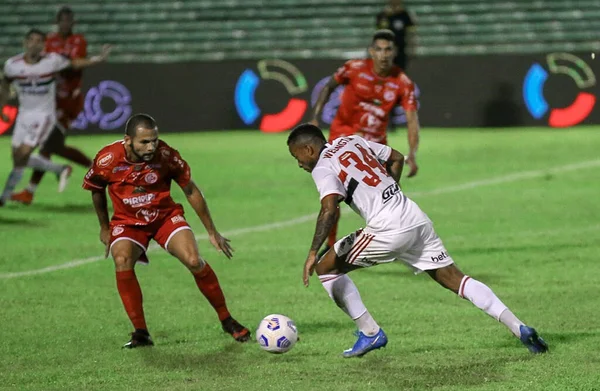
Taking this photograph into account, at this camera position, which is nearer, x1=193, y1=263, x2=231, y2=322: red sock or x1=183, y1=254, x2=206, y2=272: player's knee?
x1=183, y1=254, x2=206, y2=272: player's knee

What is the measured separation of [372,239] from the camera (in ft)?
25.5

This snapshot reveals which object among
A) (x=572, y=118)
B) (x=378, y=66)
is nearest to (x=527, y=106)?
(x=572, y=118)

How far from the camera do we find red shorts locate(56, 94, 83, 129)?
56.2ft

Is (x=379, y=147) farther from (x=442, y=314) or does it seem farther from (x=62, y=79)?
(x=62, y=79)

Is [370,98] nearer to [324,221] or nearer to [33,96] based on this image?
[324,221]

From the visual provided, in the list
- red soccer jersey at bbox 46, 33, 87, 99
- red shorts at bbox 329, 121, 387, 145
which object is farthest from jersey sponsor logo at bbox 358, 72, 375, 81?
red soccer jersey at bbox 46, 33, 87, 99

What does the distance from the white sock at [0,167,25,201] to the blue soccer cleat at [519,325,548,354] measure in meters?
9.54

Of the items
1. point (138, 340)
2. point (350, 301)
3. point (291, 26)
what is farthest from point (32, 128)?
point (291, 26)

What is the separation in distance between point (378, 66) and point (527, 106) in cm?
1203

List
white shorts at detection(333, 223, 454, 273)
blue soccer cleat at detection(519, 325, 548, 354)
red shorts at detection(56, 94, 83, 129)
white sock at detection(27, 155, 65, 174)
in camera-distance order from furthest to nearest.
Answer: red shorts at detection(56, 94, 83, 129) < white sock at detection(27, 155, 65, 174) < white shorts at detection(333, 223, 454, 273) < blue soccer cleat at detection(519, 325, 548, 354)

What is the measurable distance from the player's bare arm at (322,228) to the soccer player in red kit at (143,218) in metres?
1.21

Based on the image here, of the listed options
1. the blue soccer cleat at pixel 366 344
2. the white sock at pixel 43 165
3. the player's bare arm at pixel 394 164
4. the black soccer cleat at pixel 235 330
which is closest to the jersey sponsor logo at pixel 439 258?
the blue soccer cleat at pixel 366 344

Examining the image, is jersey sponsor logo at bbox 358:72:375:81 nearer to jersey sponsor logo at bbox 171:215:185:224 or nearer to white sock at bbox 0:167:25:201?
jersey sponsor logo at bbox 171:215:185:224

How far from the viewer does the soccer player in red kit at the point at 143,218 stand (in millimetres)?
8469
